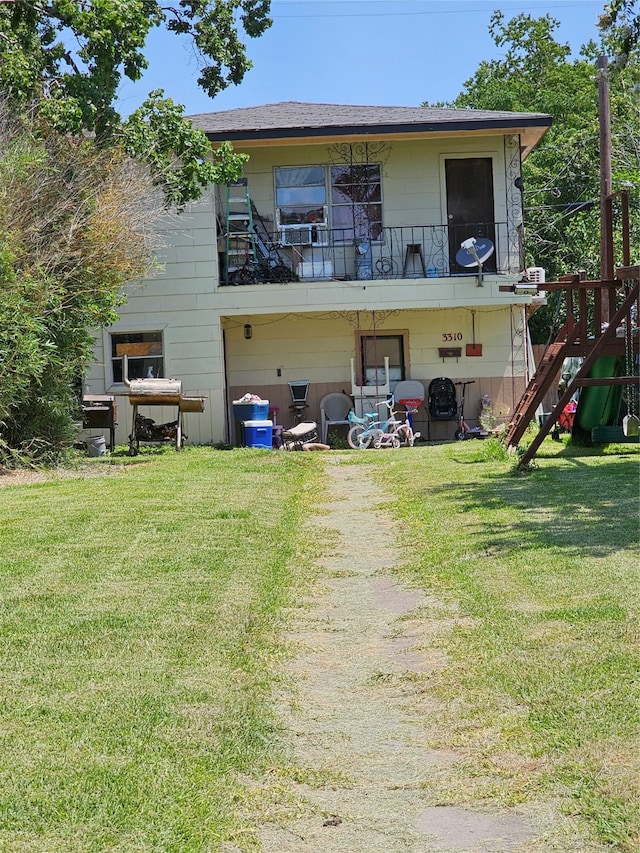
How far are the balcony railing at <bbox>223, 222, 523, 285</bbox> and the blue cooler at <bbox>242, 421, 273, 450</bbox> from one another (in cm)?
341

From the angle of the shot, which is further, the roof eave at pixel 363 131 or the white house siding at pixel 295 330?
the white house siding at pixel 295 330

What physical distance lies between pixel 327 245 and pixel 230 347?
2654mm

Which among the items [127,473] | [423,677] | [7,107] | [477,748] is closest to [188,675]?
[423,677]

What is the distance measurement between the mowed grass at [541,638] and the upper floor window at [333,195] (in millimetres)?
10385

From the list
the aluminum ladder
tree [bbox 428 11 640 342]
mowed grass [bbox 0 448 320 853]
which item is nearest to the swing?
mowed grass [bbox 0 448 320 853]

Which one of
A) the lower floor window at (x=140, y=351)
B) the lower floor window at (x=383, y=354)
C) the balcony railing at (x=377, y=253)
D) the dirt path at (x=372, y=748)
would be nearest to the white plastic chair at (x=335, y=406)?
the lower floor window at (x=383, y=354)

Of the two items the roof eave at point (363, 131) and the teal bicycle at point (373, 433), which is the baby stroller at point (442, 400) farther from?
the roof eave at point (363, 131)

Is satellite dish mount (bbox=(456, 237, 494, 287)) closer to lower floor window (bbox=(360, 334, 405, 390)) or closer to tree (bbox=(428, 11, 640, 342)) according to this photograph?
lower floor window (bbox=(360, 334, 405, 390))

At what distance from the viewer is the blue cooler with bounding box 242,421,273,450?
1752 centimetres

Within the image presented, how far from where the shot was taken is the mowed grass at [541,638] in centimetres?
361

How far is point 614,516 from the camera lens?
8.62 m

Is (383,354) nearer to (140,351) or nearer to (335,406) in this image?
(335,406)

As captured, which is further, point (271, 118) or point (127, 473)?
point (271, 118)

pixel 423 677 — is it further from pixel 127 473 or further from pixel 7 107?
pixel 7 107
